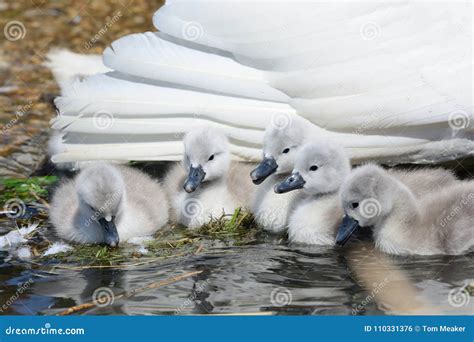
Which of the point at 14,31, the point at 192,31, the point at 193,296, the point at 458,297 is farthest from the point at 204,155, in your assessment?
the point at 14,31

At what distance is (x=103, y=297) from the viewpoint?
500 cm

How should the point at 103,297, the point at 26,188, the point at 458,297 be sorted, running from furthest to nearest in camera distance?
1. the point at 26,188
2. the point at 103,297
3. the point at 458,297

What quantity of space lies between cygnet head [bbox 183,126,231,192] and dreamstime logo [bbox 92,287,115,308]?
942mm

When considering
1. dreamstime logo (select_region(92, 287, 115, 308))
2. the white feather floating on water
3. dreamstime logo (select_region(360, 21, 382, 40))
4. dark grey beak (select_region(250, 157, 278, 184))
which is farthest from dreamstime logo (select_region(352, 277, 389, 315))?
the white feather floating on water

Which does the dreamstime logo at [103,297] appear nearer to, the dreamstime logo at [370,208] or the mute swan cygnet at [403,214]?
the mute swan cygnet at [403,214]

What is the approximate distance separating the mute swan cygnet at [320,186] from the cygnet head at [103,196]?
2.88 ft

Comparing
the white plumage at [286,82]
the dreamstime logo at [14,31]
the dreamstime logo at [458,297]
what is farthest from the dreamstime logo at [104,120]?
the dreamstime logo at [14,31]

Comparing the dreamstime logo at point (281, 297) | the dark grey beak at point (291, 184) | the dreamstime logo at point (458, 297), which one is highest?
the dark grey beak at point (291, 184)

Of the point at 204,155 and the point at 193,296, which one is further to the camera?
the point at 204,155

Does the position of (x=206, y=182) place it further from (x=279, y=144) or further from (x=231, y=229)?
(x=279, y=144)

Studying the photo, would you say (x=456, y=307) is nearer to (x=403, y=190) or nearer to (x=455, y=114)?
(x=403, y=190)

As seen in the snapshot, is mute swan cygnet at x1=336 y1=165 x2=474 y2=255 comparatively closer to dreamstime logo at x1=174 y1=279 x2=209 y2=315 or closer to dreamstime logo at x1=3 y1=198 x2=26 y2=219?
dreamstime logo at x1=174 y1=279 x2=209 y2=315

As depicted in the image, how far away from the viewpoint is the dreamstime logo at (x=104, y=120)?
6.18 m

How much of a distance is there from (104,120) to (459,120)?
2.04 metres
